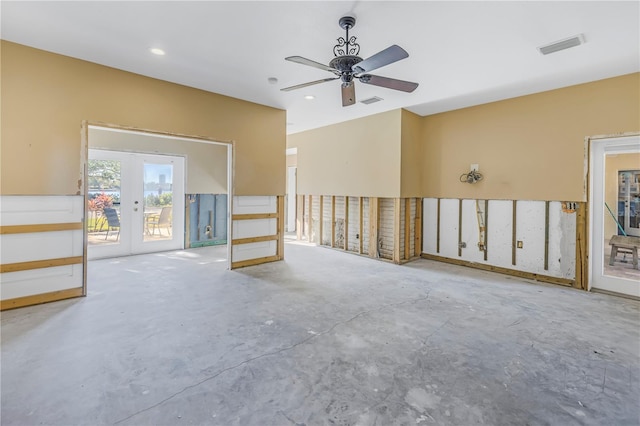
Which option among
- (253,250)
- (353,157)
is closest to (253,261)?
(253,250)

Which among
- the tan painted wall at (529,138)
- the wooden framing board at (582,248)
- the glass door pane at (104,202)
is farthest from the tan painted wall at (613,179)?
the glass door pane at (104,202)

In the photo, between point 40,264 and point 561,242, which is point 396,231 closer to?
point 561,242

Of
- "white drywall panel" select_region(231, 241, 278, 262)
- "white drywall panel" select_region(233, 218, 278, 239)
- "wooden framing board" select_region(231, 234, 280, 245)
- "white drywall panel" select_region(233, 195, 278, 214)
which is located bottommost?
"white drywall panel" select_region(231, 241, 278, 262)

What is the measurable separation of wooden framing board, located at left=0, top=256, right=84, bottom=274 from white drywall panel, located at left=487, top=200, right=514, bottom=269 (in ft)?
20.6

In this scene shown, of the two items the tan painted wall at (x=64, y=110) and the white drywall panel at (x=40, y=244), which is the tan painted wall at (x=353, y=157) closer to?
the tan painted wall at (x=64, y=110)

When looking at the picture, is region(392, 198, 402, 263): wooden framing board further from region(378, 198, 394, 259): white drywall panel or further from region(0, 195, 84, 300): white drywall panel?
region(0, 195, 84, 300): white drywall panel

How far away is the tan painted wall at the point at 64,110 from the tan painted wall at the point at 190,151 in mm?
2199

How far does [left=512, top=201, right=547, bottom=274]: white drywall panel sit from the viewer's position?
4727 millimetres

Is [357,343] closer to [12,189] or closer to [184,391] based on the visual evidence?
[184,391]

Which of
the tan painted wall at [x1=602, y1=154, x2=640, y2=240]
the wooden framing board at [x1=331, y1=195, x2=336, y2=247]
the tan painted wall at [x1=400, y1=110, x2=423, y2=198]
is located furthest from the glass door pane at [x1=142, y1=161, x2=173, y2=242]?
the tan painted wall at [x1=602, y1=154, x2=640, y2=240]

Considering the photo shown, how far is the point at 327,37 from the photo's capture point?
3080 millimetres

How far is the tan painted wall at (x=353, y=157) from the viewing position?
5781 millimetres

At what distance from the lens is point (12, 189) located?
3.28 m

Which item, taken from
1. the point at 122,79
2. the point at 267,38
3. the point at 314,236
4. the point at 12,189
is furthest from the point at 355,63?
the point at 314,236
